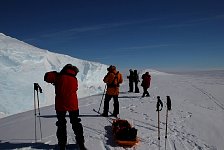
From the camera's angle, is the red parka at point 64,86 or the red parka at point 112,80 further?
the red parka at point 112,80

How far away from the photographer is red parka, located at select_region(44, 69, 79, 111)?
5596 millimetres

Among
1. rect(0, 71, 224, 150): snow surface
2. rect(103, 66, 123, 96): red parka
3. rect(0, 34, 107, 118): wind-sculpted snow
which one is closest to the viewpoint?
rect(0, 71, 224, 150): snow surface

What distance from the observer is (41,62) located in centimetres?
2414

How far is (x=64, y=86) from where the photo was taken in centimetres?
559

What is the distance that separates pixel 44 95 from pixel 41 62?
499 centimetres

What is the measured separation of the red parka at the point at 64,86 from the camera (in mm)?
5596

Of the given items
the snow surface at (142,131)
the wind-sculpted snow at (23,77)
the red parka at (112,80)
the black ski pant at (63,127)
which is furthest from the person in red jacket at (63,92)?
the wind-sculpted snow at (23,77)

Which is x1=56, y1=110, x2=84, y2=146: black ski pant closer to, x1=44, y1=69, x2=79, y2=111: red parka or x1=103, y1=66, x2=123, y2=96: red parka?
x1=44, y1=69, x2=79, y2=111: red parka

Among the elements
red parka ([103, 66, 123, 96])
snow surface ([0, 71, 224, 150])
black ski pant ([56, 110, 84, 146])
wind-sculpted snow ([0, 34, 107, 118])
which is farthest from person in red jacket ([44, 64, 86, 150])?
wind-sculpted snow ([0, 34, 107, 118])

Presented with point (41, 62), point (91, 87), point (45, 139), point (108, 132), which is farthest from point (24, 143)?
point (91, 87)

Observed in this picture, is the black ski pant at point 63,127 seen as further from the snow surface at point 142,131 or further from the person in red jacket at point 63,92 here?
the snow surface at point 142,131

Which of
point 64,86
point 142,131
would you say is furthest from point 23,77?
point 64,86

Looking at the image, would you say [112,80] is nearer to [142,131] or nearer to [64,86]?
[142,131]

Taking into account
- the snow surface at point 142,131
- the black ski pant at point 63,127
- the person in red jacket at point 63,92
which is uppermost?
the person in red jacket at point 63,92
